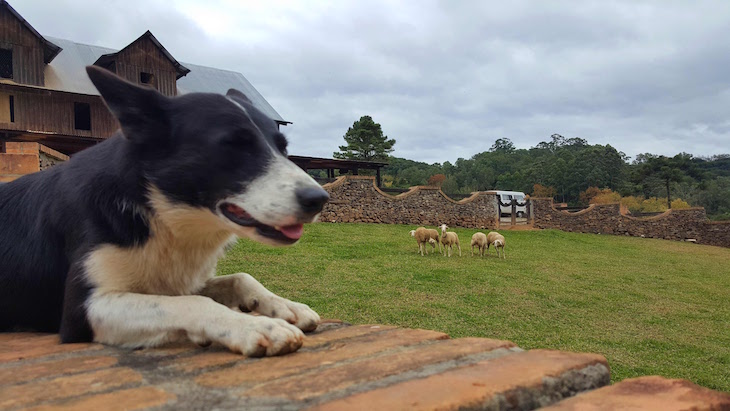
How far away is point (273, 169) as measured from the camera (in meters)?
1.73

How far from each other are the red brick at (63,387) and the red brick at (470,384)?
24.0 inches

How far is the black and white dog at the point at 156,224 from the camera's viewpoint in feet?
5.36

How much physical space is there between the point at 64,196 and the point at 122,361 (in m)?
0.87

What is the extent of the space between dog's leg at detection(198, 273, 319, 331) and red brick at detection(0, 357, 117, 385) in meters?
0.60

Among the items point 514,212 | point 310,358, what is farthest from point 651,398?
point 514,212

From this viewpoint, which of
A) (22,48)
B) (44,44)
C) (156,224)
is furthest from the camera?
(44,44)

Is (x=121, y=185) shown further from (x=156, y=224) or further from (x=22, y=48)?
(x=22, y=48)

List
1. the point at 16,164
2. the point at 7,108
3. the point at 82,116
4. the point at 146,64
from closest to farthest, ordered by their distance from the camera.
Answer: the point at 16,164
the point at 7,108
the point at 146,64
the point at 82,116

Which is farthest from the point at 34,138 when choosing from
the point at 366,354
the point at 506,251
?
the point at 366,354

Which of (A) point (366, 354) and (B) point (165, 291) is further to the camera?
(B) point (165, 291)

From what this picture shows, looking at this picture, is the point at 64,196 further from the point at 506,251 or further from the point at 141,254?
the point at 506,251

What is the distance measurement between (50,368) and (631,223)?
2609 cm

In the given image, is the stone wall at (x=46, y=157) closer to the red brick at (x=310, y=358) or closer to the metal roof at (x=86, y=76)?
the red brick at (x=310, y=358)

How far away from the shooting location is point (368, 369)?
121cm
